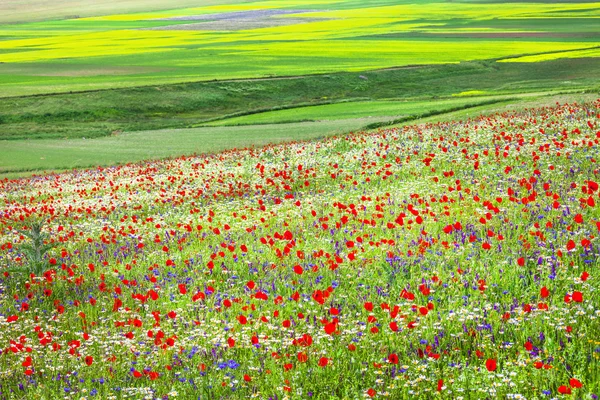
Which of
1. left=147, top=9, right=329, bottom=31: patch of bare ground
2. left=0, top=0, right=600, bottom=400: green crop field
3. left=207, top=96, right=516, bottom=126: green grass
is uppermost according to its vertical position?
left=147, top=9, right=329, bottom=31: patch of bare ground

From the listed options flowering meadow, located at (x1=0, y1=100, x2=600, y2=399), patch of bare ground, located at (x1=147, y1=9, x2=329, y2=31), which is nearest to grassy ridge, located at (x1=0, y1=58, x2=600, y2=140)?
flowering meadow, located at (x1=0, y1=100, x2=600, y2=399)

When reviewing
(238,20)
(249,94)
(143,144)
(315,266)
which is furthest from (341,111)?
(238,20)

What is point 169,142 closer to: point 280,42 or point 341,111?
point 341,111

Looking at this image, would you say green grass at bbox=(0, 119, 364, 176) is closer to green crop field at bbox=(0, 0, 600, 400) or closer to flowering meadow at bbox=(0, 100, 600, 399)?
green crop field at bbox=(0, 0, 600, 400)

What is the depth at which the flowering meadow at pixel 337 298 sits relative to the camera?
6.13 metres

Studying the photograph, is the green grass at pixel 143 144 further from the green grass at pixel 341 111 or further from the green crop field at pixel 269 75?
the green grass at pixel 341 111

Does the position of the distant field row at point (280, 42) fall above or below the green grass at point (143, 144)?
above

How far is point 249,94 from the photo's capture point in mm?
61656

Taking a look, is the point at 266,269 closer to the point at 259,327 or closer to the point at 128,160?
the point at 259,327

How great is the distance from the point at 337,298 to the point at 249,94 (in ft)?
180

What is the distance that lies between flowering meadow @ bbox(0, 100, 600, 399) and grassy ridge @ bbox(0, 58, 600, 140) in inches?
1443

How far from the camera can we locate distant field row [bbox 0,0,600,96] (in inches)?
2894

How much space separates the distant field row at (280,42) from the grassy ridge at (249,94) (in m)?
4.32

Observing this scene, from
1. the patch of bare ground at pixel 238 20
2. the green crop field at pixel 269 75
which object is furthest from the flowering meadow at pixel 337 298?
the patch of bare ground at pixel 238 20
